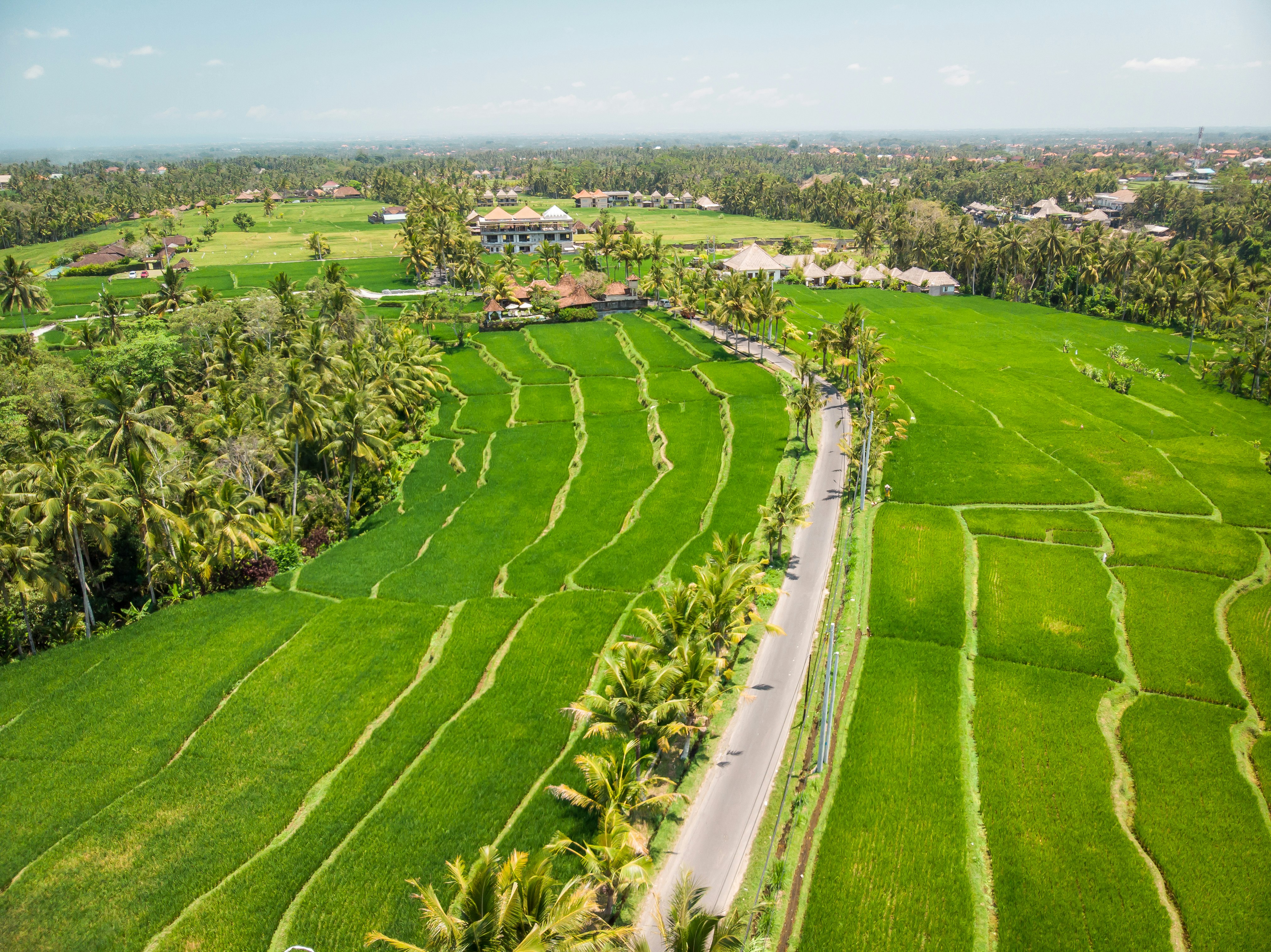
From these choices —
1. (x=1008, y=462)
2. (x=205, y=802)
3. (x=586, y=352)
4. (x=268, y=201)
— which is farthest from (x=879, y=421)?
(x=268, y=201)

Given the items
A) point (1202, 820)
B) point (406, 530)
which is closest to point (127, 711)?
point (406, 530)

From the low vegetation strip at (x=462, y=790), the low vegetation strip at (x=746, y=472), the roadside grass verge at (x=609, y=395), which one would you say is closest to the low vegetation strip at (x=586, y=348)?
the roadside grass verge at (x=609, y=395)

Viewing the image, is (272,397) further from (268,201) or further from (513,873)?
(268,201)

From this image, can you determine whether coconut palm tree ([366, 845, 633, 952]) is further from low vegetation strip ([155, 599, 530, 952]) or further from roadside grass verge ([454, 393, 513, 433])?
roadside grass verge ([454, 393, 513, 433])

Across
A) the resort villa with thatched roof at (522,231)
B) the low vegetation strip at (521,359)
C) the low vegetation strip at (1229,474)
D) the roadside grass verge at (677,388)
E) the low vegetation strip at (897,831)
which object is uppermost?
the resort villa with thatched roof at (522,231)

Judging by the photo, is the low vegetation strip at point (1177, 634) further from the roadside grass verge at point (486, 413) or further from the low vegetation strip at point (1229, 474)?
the roadside grass verge at point (486, 413)

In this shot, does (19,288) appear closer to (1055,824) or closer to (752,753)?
(752,753)
